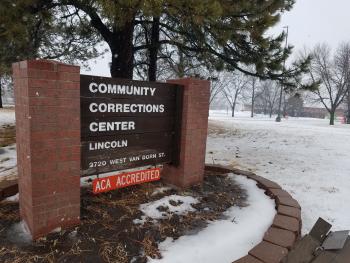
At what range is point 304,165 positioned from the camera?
6.21 meters

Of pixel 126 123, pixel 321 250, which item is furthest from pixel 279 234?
pixel 126 123

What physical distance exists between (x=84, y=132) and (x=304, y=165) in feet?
16.6

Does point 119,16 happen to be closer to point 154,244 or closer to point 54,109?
point 54,109

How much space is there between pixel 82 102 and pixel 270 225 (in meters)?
2.44

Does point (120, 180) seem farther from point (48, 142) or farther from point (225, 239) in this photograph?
point (225, 239)

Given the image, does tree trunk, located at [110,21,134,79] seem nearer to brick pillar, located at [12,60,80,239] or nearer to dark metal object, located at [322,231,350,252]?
brick pillar, located at [12,60,80,239]

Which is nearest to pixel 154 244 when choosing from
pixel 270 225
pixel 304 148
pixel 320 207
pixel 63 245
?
pixel 63 245

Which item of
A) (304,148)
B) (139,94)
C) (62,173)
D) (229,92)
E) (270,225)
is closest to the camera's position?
(62,173)

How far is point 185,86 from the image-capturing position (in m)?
3.95

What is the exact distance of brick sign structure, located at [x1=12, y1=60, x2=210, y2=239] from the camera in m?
2.56

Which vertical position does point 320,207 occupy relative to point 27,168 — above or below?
below

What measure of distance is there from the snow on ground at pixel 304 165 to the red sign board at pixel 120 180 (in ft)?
6.58

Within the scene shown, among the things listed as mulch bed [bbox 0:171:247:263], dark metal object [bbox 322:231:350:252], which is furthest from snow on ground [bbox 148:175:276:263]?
dark metal object [bbox 322:231:350:252]

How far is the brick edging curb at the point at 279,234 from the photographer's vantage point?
8.07 ft
